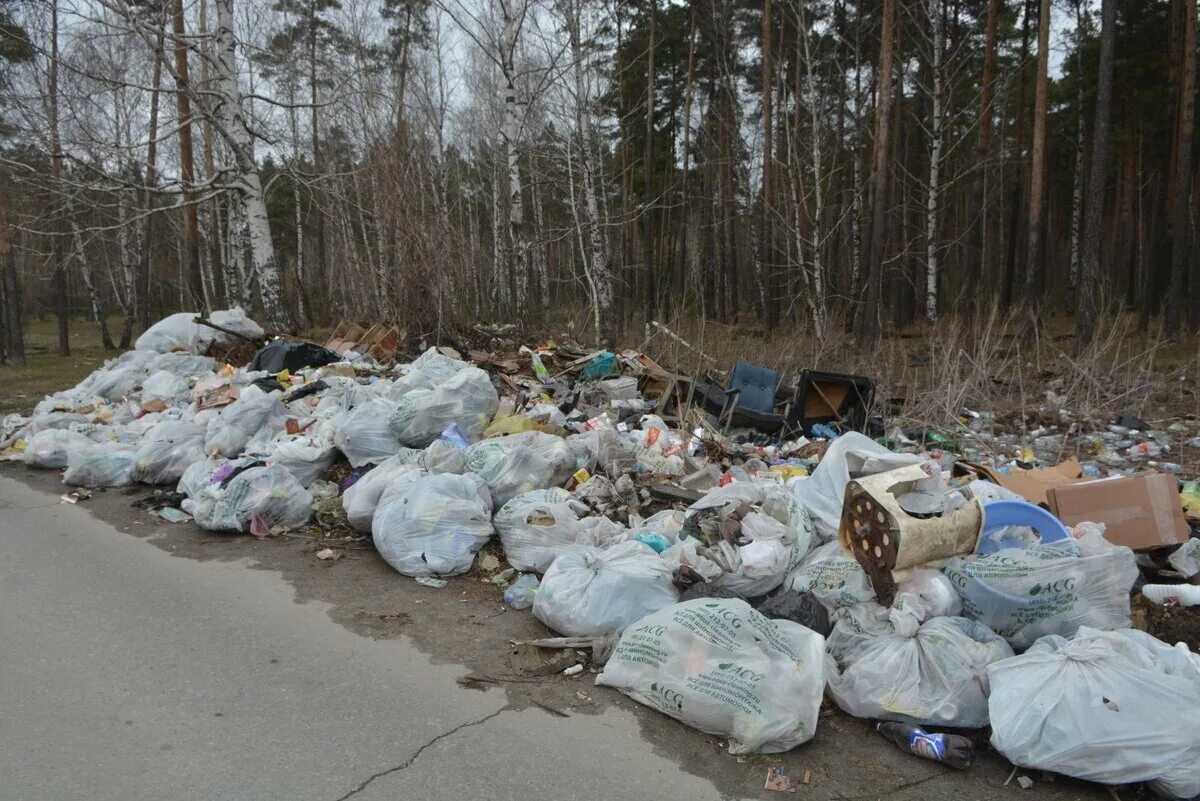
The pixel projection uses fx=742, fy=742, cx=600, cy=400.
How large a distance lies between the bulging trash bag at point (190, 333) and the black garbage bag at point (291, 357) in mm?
1699

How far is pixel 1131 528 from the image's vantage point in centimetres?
367

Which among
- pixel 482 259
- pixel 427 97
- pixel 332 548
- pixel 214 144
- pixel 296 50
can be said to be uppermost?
pixel 296 50

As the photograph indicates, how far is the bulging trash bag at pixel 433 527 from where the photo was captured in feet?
13.8

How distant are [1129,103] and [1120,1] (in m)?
3.14

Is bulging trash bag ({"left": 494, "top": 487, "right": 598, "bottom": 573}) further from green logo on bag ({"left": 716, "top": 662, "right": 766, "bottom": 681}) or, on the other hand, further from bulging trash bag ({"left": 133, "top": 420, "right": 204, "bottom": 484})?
bulging trash bag ({"left": 133, "top": 420, "right": 204, "bottom": 484})

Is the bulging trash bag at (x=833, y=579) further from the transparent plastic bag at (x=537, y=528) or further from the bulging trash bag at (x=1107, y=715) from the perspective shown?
the transparent plastic bag at (x=537, y=528)

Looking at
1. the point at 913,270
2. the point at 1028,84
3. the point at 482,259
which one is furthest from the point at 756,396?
the point at 1028,84

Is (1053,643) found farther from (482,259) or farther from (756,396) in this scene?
(482,259)

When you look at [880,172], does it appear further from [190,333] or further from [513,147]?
[190,333]

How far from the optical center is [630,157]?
83.5 feet

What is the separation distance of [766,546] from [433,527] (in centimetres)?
189

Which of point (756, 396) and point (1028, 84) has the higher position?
point (1028, 84)

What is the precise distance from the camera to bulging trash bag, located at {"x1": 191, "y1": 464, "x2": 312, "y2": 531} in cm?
490

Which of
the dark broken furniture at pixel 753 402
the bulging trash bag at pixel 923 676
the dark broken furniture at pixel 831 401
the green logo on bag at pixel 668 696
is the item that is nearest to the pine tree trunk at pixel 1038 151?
the dark broken furniture at pixel 831 401
